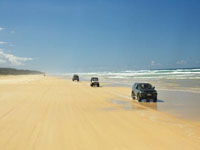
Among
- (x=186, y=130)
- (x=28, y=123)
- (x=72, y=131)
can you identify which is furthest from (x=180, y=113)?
(x=28, y=123)

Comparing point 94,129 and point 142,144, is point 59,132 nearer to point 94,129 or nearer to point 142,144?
point 94,129

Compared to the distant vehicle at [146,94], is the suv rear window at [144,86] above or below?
above

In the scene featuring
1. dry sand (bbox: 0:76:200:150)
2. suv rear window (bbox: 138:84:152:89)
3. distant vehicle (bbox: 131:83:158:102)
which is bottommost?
dry sand (bbox: 0:76:200:150)

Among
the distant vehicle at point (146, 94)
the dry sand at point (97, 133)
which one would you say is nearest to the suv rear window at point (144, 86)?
the distant vehicle at point (146, 94)

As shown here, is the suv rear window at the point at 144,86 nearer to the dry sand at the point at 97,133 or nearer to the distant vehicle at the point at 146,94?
the distant vehicle at the point at 146,94

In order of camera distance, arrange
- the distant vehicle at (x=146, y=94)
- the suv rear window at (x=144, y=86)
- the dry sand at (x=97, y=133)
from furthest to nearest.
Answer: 1. the suv rear window at (x=144, y=86)
2. the distant vehicle at (x=146, y=94)
3. the dry sand at (x=97, y=133)

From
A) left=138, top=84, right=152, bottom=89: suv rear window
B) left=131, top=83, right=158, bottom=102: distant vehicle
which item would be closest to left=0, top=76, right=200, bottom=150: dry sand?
left=131, top=83, right=158, bottom=102: distant vehicle

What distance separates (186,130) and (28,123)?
25.3 feet

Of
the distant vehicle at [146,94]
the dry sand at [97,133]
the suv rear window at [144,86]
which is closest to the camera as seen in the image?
the dry sand at [97,133]

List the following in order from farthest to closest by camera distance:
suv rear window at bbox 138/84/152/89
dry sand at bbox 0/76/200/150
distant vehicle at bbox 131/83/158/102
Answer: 1. suv rear window at bbox 138/84/152/89
2. distant vehicle at bbox 131/83/158/102
3. dry sand at bbox 0/76/200/150

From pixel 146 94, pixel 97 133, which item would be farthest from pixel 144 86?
pixel 97 133

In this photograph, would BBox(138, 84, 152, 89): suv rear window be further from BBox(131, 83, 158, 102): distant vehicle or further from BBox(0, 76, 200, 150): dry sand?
BBox(0, 76, 200, 150): dry sand

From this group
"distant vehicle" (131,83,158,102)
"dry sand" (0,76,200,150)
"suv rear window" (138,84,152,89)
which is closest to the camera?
"dry sand" (0,76,200,150)

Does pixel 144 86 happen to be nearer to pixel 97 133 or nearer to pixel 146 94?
pixel 146 94
